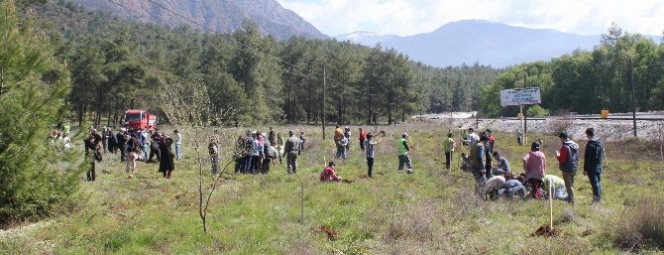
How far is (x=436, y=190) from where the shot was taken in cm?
1406

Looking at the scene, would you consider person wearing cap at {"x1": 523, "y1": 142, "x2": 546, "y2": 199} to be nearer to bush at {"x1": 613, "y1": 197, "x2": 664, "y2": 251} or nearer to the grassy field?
the grassy field

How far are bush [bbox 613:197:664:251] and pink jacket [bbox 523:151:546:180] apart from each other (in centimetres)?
371

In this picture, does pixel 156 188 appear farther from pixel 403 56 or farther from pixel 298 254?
pixel 403 56

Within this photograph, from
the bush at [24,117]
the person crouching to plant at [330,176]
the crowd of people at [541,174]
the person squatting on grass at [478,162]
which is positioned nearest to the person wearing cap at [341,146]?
the person crouching to plant at [330,176]

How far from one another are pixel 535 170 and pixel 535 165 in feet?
0.39

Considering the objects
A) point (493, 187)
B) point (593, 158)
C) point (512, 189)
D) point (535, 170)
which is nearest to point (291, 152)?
point (493, 187)

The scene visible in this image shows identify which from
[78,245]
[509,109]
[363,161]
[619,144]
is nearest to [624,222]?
[78,245]

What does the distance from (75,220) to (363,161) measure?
12797 millimetres

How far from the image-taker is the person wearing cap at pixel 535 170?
40.2ft

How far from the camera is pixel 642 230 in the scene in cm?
829

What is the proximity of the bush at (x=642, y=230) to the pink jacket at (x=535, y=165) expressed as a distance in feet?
12.2

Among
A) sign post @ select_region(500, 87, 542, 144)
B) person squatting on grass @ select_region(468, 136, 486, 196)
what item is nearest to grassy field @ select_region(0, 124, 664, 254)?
person squatting on grass @ select_region(468, 136, 486, 196)

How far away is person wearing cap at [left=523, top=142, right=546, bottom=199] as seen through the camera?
40.2ft

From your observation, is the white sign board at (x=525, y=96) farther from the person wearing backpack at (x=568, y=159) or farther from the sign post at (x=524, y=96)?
the person wearing backpack at (x=568, y=159)
